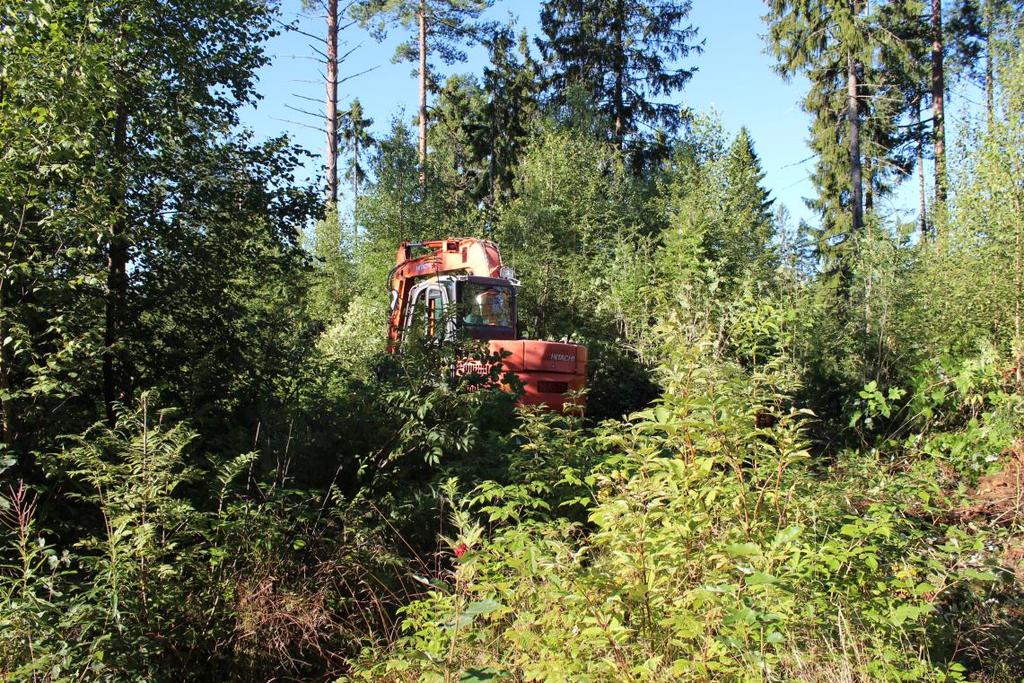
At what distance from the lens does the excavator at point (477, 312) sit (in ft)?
29.5

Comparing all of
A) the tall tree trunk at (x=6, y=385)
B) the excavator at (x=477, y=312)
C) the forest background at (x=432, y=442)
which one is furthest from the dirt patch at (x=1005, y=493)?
the tall tree trunk at (x=6, y=385)

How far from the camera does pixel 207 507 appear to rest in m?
6.22

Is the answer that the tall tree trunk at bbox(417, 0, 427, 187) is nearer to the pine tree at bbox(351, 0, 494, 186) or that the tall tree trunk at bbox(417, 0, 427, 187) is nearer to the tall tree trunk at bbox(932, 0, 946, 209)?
the pine tree at bbox(351, 0, 494, 186)

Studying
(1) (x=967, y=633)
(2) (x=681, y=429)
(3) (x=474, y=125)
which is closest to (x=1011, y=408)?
(1) (x=967, y=633)

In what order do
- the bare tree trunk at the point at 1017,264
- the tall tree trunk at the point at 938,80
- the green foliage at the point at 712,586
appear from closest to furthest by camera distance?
the green foliage at the point at 712,586 < the bare tree trunk at the point at 1017,264 < the tall tree trunk at the point at 938,80

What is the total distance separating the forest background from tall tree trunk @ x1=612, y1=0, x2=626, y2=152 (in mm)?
9857

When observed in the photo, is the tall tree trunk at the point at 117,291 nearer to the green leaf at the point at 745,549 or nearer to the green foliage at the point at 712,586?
the green foliage at the point at 712,586

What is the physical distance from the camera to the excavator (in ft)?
29.5

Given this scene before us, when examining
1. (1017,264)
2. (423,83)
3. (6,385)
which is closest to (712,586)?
(6,385)

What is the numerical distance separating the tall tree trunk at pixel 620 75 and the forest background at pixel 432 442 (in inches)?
388

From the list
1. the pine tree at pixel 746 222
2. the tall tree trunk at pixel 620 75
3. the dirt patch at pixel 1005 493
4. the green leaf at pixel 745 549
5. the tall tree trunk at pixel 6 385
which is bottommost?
the dirt patch at pixel 1005 493

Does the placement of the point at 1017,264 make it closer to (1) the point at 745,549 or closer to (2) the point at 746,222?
(2) the point at 746,222

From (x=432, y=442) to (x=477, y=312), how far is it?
5070 mm

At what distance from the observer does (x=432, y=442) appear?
705 centimetres
